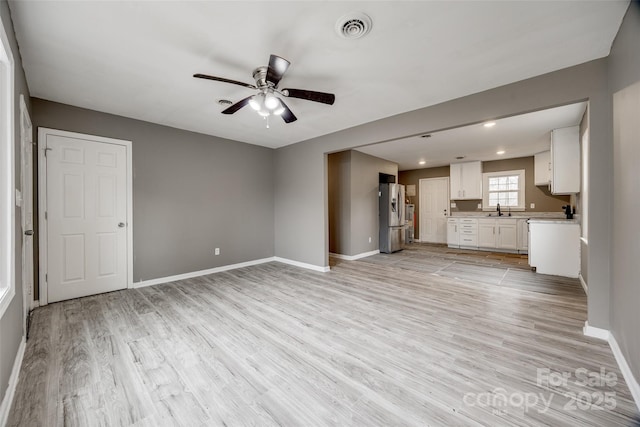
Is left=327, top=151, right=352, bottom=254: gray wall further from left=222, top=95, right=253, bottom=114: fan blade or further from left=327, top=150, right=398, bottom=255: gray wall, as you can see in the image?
left=222, top=95, right=253, bottom=114: fan blade

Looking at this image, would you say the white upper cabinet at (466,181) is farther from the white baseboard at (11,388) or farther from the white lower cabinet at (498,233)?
the white baseboard at (11,388)

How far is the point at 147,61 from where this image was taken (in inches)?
92.4

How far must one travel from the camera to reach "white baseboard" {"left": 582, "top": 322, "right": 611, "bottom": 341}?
2260mm

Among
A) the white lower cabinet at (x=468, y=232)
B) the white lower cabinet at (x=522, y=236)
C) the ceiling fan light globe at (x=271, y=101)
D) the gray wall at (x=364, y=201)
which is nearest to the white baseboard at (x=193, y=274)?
→ the gray wall at (x=364, y=201)

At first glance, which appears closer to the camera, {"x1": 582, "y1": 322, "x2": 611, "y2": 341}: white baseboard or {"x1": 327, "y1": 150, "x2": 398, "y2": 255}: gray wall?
{"x1": 582, "y1": 322, "x2": 611, "y2": 341}: white baseboard

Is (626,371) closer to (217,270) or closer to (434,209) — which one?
(217,270)

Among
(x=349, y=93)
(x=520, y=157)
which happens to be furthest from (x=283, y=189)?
(x=520, y=157)

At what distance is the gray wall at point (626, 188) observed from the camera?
5.32 ft

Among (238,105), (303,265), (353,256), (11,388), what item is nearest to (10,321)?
(11,388)

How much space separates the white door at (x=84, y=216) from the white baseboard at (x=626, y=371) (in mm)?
5231

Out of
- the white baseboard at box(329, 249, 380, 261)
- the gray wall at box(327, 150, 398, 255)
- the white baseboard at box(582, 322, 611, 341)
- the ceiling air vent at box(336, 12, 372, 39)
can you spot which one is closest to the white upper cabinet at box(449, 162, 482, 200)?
the gray wall at box(327, 150, 398, 255)

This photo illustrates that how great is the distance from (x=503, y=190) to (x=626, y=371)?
6264 mm

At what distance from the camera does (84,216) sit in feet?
11.2

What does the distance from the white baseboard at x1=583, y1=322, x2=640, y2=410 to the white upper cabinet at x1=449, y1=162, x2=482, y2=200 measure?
539 cm
